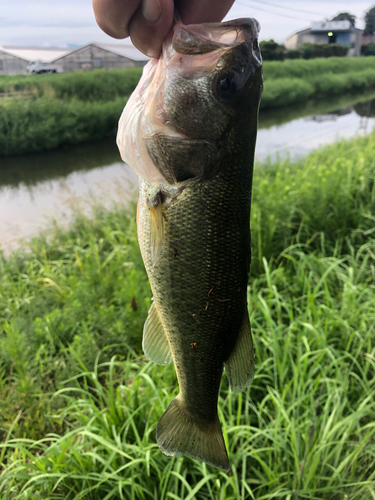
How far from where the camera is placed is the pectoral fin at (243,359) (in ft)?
3.41

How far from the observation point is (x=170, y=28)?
905 mm

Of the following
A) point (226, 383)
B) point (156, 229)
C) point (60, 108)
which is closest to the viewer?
point (156, 229)

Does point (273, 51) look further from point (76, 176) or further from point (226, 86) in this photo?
point (226, 86)

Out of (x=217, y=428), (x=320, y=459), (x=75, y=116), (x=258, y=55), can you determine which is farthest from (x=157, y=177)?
(x=75, y=116)

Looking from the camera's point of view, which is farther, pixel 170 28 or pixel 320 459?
pixel 320 459

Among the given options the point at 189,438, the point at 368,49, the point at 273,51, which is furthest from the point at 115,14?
the point at 368,49

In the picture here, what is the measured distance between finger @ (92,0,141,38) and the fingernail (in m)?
0.06

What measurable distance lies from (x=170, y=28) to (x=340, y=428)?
2.22 m

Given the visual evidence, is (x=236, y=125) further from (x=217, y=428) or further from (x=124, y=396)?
(x=124, y=396)

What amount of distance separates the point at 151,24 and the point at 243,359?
948mm

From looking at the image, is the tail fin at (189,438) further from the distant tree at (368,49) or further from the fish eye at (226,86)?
the distant tree at (368,49)

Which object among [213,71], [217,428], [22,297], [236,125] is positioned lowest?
[22,297]

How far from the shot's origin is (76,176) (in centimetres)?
1020

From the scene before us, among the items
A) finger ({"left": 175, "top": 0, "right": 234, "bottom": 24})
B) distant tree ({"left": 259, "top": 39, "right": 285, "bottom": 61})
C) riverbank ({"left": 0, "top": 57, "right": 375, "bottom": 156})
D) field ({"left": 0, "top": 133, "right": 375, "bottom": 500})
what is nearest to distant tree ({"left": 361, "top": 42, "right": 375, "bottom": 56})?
distant tree ({"left": 259, "top": 39, "right": 285, "bottom": 61})
